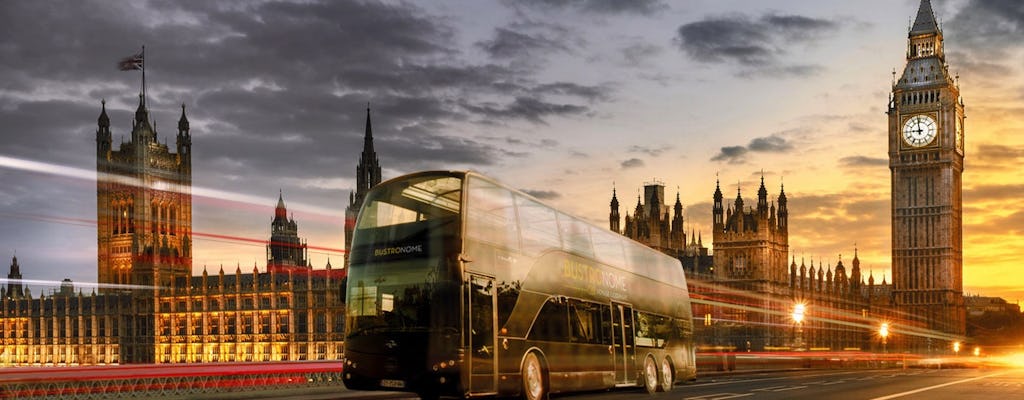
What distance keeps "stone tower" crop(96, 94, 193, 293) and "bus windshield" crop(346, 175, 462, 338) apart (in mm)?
123937

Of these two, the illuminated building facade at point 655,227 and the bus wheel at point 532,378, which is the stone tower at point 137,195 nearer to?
the illuminated building facade at point 655,227

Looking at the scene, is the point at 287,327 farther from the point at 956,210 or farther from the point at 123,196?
the point at 956,210

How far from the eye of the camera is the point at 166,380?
2655 cm

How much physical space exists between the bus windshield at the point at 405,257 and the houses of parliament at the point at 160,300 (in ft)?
204

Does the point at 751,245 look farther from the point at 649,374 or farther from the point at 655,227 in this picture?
the point at 649,374

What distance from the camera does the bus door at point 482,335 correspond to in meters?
18.2

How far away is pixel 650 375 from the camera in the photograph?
26.5 meters

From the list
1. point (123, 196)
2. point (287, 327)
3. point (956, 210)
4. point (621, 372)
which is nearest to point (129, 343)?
point (287, 327)

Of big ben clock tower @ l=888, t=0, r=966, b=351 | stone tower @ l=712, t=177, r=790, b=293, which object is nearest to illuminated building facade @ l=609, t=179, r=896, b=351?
stone tower @ l=712, t=177, r=790, b=293

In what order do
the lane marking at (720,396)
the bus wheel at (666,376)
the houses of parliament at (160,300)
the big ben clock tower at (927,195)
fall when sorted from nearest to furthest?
the lane marking at (720,396), the bus wheel at (666,376), the houses of parliament at (160,300), the big ben clock tower at (927,195)

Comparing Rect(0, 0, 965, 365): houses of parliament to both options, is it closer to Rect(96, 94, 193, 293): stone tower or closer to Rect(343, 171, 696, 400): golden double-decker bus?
Rect(96, 94, 193, 293): stone tower

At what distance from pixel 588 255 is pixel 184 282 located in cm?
9433

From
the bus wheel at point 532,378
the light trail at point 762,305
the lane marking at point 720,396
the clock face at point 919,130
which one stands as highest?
the clock face at point 919,130

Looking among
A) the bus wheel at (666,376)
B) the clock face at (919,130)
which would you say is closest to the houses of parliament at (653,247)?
the clock face at (919,130)
